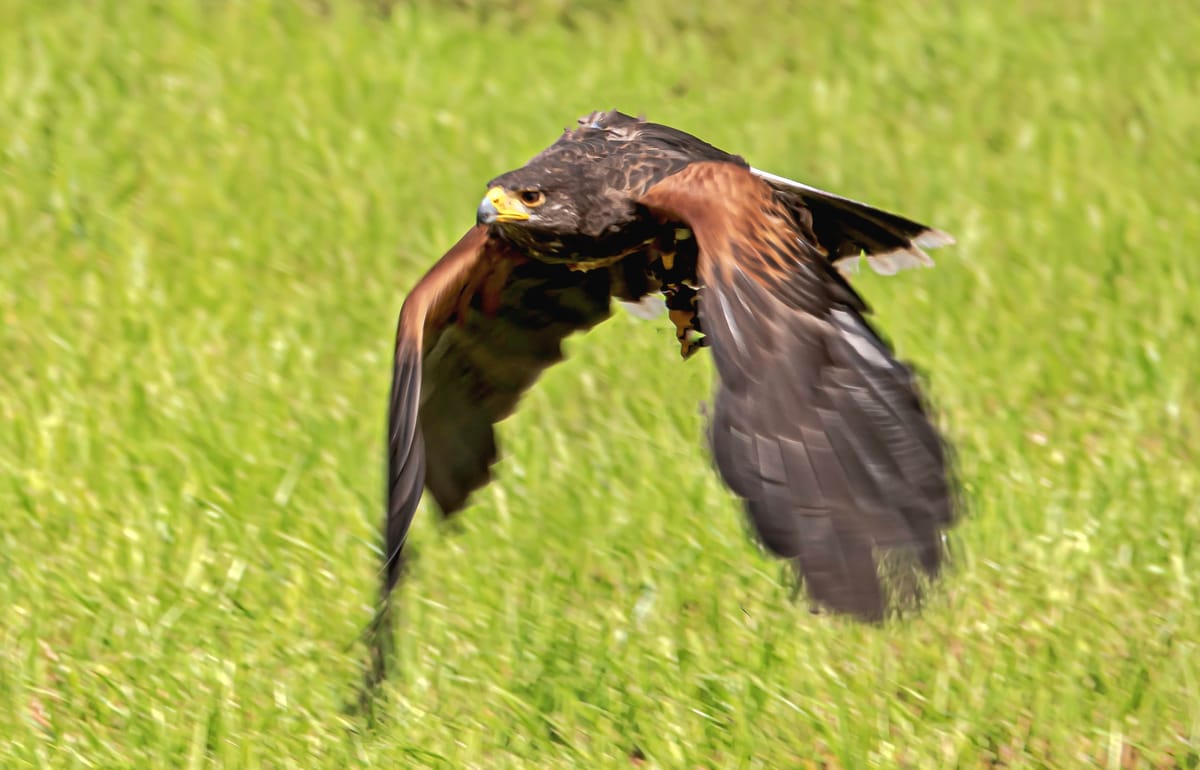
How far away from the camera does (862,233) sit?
568cm

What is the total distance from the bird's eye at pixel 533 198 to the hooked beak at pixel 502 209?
2 cm

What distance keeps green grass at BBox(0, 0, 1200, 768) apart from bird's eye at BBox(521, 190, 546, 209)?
4.85 feet

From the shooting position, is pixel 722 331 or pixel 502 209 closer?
pixel 722 331

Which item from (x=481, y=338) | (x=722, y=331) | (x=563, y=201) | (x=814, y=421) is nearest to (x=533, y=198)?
(x=563, y=201)

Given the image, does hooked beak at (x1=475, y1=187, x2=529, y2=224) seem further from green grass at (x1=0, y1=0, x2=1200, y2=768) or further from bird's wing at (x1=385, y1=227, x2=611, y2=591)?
green grass at (x1=0, y1=0, x2=1200, y2=768)

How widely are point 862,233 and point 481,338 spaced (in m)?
1.26

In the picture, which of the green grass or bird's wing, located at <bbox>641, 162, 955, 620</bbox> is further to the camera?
the green grass

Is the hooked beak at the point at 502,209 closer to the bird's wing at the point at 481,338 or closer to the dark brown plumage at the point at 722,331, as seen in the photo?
the dark brown plumage at the point at 722,331

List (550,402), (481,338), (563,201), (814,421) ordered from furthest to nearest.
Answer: (550,402), (481,338), (563,201), (814,421)

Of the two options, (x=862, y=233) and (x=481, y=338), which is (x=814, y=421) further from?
(x=481, y=338)

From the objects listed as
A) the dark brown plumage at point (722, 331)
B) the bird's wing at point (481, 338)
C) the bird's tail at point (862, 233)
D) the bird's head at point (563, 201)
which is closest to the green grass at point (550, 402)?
the bird's wing at point (481, 338)

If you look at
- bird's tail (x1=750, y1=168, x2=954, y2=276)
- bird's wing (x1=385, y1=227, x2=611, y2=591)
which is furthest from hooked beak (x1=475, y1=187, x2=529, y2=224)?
bird's tail (x1=750, y1=168, x2=954, y2=276)

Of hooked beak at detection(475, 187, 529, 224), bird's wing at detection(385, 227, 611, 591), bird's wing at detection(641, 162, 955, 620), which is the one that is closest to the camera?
bird's wing at detection(641, 162, 955, 620)

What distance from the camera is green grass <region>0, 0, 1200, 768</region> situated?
17.8ft
